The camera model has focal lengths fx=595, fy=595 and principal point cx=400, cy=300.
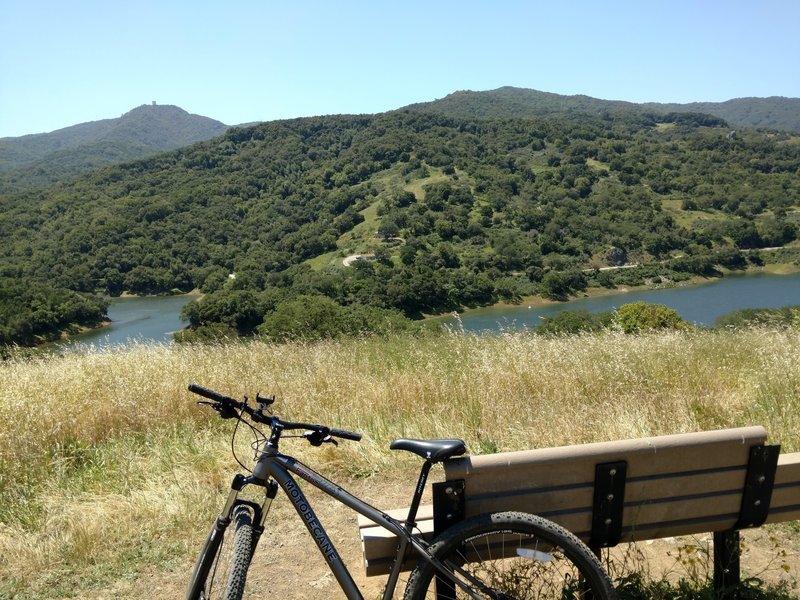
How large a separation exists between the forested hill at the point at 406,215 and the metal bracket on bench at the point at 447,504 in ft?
137

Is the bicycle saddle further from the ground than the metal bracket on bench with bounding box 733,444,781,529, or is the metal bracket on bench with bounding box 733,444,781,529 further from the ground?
the bicycle saddle

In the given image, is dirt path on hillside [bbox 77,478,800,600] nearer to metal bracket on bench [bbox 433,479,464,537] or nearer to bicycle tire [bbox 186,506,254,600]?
bicycle tire [bbox 186,506,254,600]

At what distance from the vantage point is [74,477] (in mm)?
3889

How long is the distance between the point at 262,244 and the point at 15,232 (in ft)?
121


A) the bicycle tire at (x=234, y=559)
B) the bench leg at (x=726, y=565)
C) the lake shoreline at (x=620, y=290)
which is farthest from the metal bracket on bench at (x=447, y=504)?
the lake shoreline at (x=620, y=290)

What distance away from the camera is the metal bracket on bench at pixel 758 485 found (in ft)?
6.83

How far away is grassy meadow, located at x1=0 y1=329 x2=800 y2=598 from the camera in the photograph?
3148 mm

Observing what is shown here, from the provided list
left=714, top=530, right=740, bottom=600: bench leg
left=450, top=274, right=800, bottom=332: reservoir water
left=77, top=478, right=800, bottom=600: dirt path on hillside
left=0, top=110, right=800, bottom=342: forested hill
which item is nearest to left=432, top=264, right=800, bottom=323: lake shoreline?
left=450, top=274, right=800, bottom=332: reservoir water

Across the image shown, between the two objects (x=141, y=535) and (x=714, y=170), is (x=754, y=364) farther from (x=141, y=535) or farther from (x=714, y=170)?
(x=714, y=170)

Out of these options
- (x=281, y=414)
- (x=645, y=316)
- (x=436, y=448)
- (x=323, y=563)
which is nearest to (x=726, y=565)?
(x=436, y=448)

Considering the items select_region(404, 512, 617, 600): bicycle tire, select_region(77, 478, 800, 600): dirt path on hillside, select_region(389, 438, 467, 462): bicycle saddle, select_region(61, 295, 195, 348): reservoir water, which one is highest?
select_region(389, 438, 467, 462): bicycle saddle

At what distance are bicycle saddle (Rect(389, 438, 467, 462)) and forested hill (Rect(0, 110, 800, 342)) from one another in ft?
137

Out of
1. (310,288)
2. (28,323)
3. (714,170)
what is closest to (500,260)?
(310,288)

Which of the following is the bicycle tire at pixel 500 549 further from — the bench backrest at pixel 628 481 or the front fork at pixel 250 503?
the front fork at pixel 250 503
